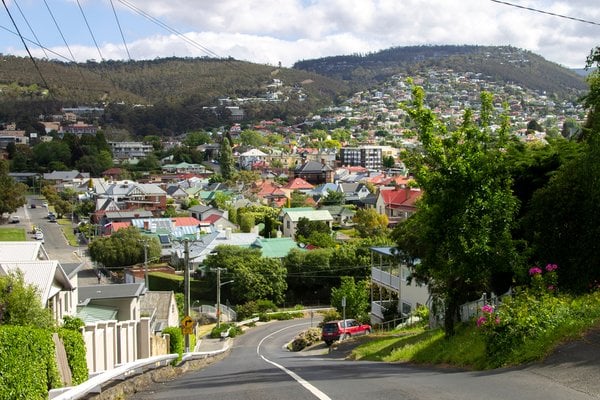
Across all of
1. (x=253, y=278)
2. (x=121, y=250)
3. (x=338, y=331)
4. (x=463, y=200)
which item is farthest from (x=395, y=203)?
(x=463, y=200)

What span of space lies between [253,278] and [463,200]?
37.0m

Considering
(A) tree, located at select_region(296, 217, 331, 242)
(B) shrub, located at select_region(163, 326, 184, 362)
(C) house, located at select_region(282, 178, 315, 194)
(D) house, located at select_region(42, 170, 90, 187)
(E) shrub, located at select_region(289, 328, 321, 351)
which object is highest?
(D) house, located at select_region(42, 170, 90, 187)

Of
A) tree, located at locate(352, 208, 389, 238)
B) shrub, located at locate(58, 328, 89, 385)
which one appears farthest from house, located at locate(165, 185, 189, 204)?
shrub, located at locate(58, 328, 89, 385)

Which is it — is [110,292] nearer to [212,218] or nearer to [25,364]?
[25,364]

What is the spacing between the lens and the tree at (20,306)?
15469mm

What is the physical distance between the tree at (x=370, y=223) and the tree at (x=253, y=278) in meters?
21.3

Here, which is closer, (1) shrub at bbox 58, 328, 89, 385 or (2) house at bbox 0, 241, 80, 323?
(1) shrub at bbox 58, 328, 89, 385

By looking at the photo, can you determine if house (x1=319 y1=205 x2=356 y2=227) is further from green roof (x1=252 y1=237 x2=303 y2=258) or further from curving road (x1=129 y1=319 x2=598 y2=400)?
curving road (x1=129 y1=319 x2=598 y2=400)

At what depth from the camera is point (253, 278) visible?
170 feet

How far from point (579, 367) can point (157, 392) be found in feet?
18.5

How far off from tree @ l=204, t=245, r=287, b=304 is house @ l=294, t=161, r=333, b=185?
79680mm

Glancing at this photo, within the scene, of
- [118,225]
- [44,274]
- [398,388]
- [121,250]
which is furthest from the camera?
[118,225]

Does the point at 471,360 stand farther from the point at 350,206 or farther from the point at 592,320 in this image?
the point at 350,206

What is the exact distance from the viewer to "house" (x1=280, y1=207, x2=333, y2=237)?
249 ft
